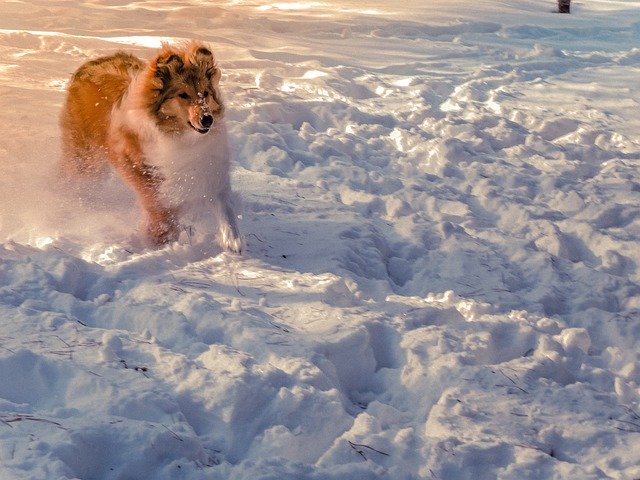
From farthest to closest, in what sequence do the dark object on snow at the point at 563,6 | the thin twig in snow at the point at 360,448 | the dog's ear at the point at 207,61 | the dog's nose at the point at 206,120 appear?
the dark object on snow at the point at 563,6 < the dog's ear at the point at 207,61 < the dog's nose at the point at 206,120 < the thin twig in snow at the point at 360,448

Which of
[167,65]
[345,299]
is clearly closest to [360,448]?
[345,299]

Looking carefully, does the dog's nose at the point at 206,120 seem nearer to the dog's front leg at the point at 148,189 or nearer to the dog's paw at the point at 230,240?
the dog's front leg at the point at 148,189

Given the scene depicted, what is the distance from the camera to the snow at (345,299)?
3047 millimetres

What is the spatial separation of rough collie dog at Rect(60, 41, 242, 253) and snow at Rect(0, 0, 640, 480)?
26 cm

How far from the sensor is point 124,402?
10.0 feet

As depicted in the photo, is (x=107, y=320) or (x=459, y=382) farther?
(x=107, y=320)

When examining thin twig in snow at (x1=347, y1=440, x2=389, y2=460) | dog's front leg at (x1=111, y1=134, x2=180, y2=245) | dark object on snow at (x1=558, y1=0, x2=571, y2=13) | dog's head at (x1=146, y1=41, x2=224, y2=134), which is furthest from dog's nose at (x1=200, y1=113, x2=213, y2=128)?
dark object on snow at (x1=558, y1=0, x2=571, y2=13)

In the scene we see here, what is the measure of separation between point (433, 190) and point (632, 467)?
3854mm

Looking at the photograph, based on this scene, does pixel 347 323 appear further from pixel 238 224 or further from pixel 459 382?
pixel 238 224

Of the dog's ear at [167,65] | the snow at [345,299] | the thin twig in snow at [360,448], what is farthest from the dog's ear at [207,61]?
the thin twig in snow at [360,448]

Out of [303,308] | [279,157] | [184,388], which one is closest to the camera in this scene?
[184,388]

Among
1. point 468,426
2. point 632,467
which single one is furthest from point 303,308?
point 632,467

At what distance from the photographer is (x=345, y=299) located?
14.9ft

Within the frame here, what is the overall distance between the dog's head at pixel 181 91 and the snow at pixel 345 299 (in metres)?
0.85
